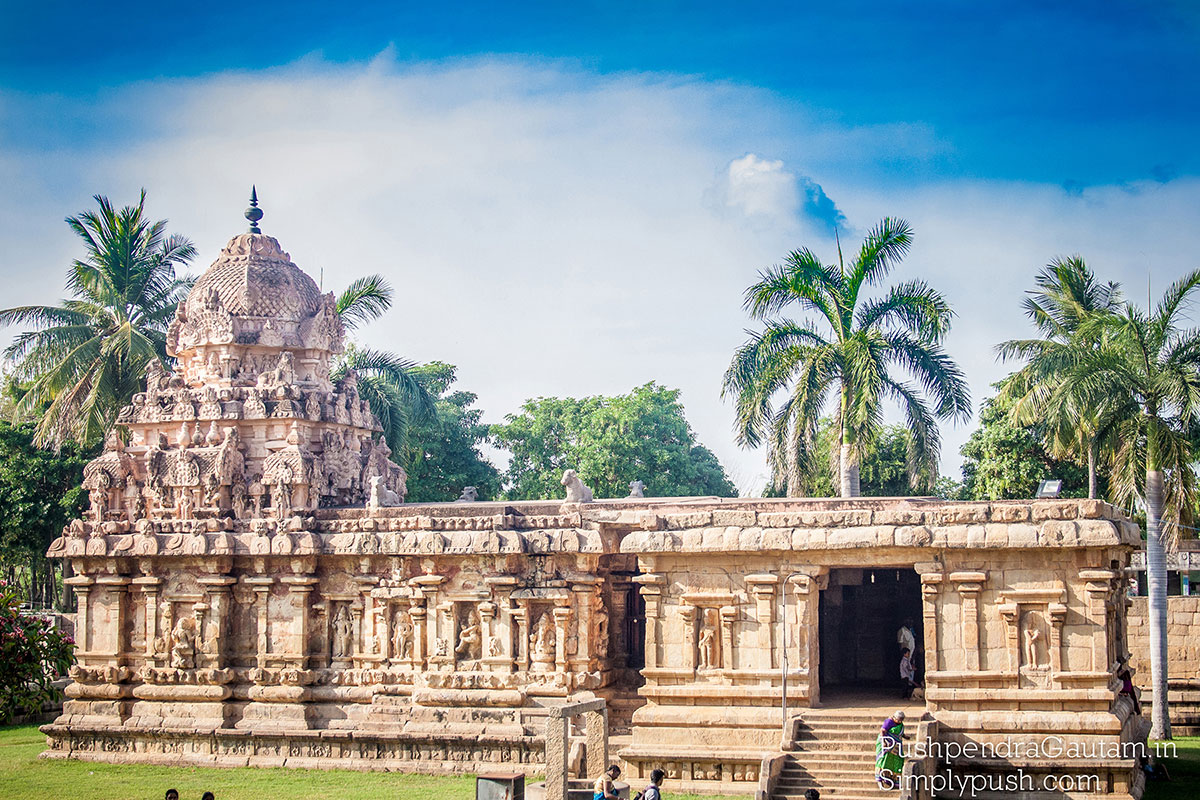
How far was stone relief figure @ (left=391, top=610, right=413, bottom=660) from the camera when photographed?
19609 millimetres

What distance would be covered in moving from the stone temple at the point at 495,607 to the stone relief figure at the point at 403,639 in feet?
0.11

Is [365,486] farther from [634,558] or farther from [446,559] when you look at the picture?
[634,558]

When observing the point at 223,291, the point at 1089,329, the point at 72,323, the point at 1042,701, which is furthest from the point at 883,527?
the point at 72,323

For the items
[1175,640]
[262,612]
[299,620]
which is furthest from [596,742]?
[1175,640]

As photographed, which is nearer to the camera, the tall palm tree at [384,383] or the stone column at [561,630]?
the stone column at [561,630]

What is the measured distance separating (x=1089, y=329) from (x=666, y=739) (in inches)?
377

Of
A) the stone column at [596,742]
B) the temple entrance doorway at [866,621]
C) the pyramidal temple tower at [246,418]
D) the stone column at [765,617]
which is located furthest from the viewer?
the temple entrance doorway at [866,621]

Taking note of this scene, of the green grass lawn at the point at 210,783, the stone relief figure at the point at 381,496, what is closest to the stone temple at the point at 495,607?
the stone relief figure at the point at 381,496

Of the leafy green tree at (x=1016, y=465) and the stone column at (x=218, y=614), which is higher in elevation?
the leafy green tree at (x=1016, y=465)

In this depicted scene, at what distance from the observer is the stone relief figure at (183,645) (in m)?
20.6

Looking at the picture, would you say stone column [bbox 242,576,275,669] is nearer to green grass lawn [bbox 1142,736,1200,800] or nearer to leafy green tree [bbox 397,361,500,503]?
green grass lawn [bbox 1142,736,1200,800]

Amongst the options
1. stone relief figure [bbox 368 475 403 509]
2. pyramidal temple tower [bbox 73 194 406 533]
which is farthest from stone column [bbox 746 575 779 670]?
pyramidal temple tower [bbox 73 194 406 533]

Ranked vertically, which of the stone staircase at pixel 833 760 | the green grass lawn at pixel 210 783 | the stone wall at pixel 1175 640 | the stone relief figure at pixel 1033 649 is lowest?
the green grass lawn at pixel 210 783

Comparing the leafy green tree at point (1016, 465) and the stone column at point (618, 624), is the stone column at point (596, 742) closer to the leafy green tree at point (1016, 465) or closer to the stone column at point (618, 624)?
the stone column at point (618, 624)
